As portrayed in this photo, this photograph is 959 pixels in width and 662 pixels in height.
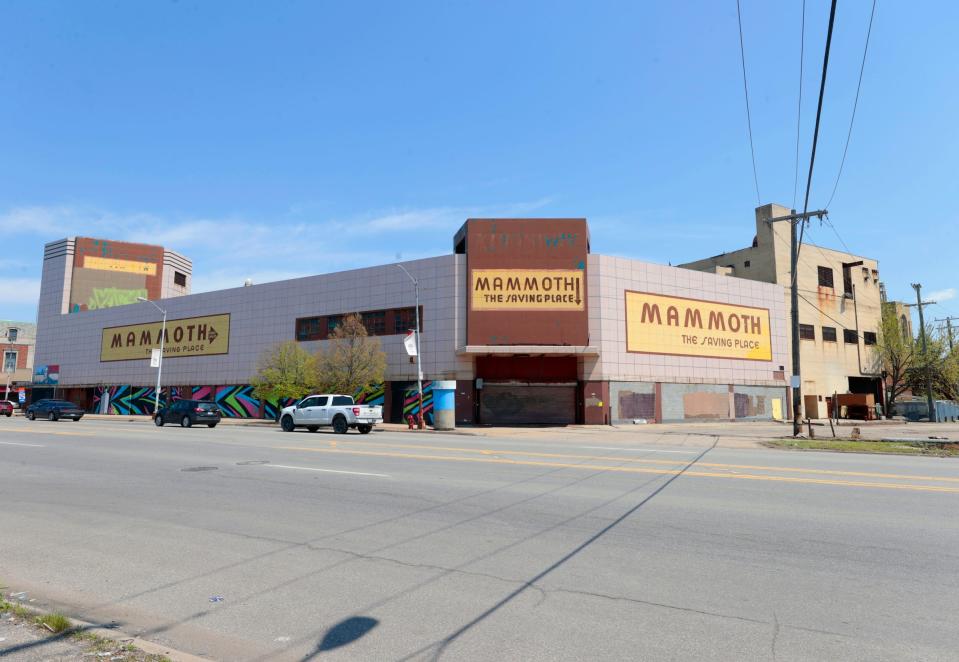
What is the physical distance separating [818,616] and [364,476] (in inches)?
349

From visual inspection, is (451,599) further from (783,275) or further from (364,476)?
(783,275)

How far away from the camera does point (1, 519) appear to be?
328 inches

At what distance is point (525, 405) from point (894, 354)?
40252 mm

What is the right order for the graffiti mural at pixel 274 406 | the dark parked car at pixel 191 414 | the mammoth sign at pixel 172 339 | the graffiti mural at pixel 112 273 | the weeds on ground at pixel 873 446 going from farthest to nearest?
the graffiti mural at pixel 112 273 → the mammoth sign at pixel 172 339 → the graffiti mural at pixel 274 406 → the dark parked car at pixel 191 414 → the weeds on ground at pixel 873 446

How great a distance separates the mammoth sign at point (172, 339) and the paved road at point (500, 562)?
4228 centimetres

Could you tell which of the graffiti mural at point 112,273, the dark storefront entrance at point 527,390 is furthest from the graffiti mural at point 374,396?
the graffiti mural at point 112,273

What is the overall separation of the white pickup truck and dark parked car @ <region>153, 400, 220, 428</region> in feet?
16.3

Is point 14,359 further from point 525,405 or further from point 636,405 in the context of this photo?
point 636,405

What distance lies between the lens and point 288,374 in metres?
41.6

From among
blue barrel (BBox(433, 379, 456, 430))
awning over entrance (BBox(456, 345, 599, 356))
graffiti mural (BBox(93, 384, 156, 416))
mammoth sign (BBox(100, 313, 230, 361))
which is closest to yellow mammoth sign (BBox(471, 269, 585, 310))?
awning over entrance (BBox(456, 345, 599, 356))

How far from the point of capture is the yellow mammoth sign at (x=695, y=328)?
135 feet

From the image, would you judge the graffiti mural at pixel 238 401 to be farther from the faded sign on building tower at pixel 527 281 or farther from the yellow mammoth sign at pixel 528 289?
the yellow mammoth sign at pixel 528 289

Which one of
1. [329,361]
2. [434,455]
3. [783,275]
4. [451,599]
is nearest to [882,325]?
[783,275]

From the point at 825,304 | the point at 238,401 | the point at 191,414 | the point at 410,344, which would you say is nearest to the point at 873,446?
the point at 410,344
